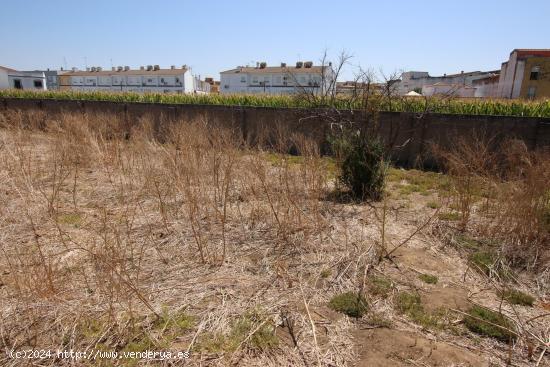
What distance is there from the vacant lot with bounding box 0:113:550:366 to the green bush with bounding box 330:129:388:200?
0.36 meters

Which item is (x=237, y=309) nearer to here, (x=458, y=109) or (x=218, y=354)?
(x=218, y=354)

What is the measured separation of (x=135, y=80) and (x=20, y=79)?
648 inches

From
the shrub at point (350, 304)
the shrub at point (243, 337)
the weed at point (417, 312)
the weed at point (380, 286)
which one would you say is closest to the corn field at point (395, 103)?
the weed at point (380, 286)

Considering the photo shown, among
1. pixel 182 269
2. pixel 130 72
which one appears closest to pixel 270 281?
pixel 182 269

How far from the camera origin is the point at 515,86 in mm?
33938

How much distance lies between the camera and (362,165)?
6.57 metres

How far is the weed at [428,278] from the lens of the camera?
3.86 m

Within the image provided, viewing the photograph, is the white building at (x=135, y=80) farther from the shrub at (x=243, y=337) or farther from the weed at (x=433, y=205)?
the shrub at (x=243, y=337)

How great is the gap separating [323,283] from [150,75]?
64.1 metres

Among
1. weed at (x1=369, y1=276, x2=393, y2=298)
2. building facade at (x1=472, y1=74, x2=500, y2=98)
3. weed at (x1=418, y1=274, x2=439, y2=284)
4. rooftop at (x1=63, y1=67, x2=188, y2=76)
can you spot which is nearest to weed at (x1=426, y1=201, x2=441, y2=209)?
weed at (x1=418, y1=274, x2=439, y2=284)

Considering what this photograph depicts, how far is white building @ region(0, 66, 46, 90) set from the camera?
51062 millimetres

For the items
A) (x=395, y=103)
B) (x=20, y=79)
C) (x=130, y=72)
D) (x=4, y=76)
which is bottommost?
(x=395, y=103)

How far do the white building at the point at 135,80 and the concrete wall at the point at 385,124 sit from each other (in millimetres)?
45652

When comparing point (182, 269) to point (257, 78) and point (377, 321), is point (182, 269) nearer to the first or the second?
point (377, 321)
